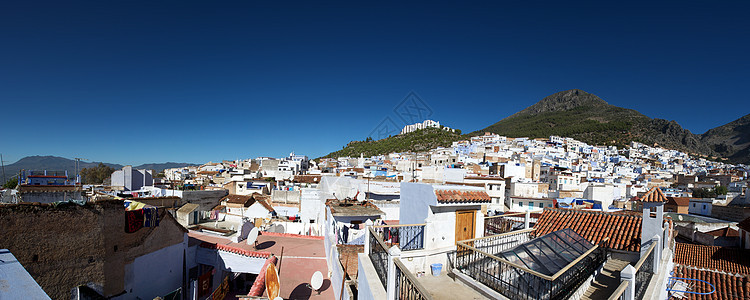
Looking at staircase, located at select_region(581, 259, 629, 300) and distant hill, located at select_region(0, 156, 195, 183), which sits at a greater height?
staircase, located at select_region(581, 259, 629, 300)

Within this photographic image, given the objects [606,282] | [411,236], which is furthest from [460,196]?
[606,282]

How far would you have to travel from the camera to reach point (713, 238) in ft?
58.2

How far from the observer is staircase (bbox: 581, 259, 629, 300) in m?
5.78

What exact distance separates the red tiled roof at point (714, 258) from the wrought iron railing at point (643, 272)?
356 inches

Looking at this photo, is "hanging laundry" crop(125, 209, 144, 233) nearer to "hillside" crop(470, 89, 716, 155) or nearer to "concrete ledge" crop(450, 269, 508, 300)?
"concrete ledge" crop(450, 269, 508, 300)

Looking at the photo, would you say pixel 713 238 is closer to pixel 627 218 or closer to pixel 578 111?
pixel 627 218

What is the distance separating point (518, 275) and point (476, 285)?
779mm

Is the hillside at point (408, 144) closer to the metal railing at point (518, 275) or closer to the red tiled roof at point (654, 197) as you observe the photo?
the red tiled roof at point (654, 197)

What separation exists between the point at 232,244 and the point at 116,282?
491cm

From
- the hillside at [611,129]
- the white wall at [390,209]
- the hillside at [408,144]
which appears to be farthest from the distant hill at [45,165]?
the hillside at [611,129]

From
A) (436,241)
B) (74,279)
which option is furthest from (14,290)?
(436,241)

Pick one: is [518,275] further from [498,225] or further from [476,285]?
[498,225]

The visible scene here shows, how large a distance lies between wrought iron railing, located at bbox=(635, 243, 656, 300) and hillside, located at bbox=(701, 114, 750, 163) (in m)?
122

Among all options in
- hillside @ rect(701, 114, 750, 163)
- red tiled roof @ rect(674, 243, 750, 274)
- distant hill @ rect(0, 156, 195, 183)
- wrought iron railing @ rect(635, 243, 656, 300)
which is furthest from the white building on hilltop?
wrought iron railing @ rect(635, 243, 656, 300)
